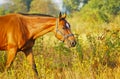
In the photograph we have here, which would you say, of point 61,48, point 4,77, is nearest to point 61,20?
point 61,48

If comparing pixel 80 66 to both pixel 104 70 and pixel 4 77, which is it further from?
pixel 4 77

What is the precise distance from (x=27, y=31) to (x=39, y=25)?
308 millimetres

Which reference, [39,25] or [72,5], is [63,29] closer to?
[39,25]

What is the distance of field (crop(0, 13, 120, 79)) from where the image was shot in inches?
265

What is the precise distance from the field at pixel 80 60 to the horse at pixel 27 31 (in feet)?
1.17

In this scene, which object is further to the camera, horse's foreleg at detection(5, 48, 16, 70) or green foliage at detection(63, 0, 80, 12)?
green foliage at detection(63, 0, 80, 12)

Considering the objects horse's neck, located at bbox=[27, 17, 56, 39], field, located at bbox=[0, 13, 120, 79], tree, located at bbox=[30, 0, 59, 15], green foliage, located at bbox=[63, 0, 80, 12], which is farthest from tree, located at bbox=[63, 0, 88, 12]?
horse's neck, located at bbox=[27, 17, 56, 39]

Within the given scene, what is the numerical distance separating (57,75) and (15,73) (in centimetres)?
86

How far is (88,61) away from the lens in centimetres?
731

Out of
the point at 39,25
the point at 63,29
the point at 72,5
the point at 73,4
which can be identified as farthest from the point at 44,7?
the point at 63,29

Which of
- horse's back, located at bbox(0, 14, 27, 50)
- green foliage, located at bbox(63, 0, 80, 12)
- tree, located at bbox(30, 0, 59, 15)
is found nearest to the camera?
horse's back, located at bbox(0, 14, 27, 50)

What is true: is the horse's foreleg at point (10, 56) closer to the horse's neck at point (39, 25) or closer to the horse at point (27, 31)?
the horse at point (27, 31)

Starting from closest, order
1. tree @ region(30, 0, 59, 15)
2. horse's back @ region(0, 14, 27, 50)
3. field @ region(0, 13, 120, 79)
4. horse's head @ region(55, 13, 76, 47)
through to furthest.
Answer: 1. field @ region(0, 13, 120, 79)
2. horse's head @ region(55, 13, 76, 47)
3. horse's back @ region(0, 14, 27, 50)
4. tree @ region(30, 0, 59, 15)

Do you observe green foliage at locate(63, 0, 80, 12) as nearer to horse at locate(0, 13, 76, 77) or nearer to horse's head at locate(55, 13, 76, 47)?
horse at locate(0, 13, 76, 77)
